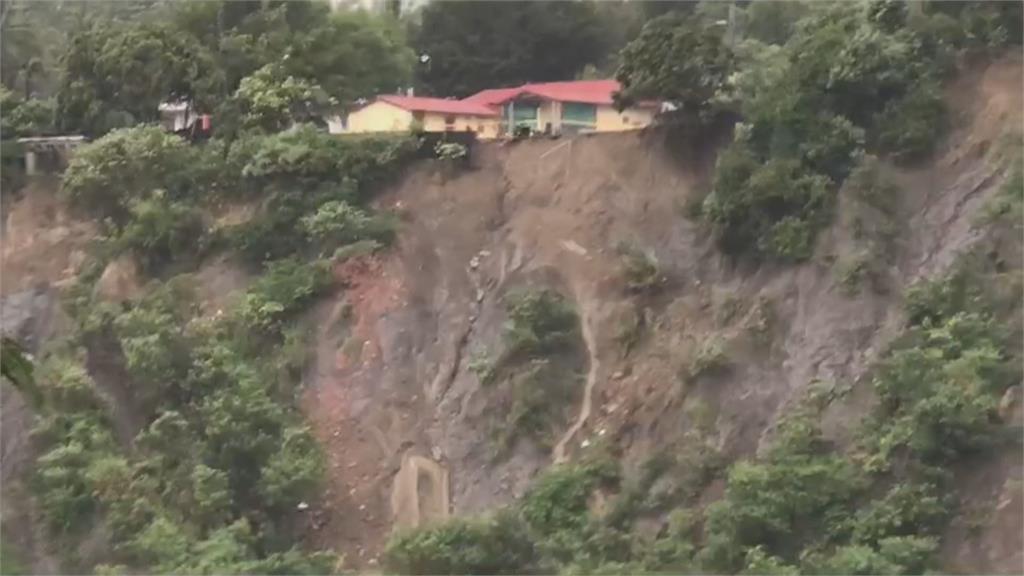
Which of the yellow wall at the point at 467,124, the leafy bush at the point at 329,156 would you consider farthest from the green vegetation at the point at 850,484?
the yellow wall at the point at 467,124

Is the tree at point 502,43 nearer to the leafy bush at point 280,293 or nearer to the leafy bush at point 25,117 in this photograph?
the leafy bush at point 25,117

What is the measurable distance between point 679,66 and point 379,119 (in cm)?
435

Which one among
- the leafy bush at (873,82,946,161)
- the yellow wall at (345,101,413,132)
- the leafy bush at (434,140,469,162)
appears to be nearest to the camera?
the leafy bush at (873,82,946,161)

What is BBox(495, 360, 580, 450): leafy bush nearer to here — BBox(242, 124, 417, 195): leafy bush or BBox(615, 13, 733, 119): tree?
BBox(615, 13, 733, 119): tree

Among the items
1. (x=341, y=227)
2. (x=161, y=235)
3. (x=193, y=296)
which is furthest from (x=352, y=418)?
(x=161, y=235)

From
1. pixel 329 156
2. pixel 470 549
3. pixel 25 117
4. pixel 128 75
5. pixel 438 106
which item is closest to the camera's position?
pixel 470 549

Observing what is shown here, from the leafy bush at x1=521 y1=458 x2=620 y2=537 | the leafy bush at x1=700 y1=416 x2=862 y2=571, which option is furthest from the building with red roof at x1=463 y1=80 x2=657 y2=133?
the leafy bush at x1=700 y1=416 x2=862 y2=571

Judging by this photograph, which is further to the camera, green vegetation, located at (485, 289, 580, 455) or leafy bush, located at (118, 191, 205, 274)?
leafy bush, located at (118, 191, 205, 274)

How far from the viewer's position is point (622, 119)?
14.2m

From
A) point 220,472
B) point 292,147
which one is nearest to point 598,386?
point 220,472

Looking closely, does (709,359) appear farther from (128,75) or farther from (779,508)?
(128,75)

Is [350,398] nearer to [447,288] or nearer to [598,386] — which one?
[447,288]

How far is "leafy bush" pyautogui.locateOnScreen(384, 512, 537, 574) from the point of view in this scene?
31.1 ft

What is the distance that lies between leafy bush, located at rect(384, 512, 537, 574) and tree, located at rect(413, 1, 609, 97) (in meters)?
8.27
